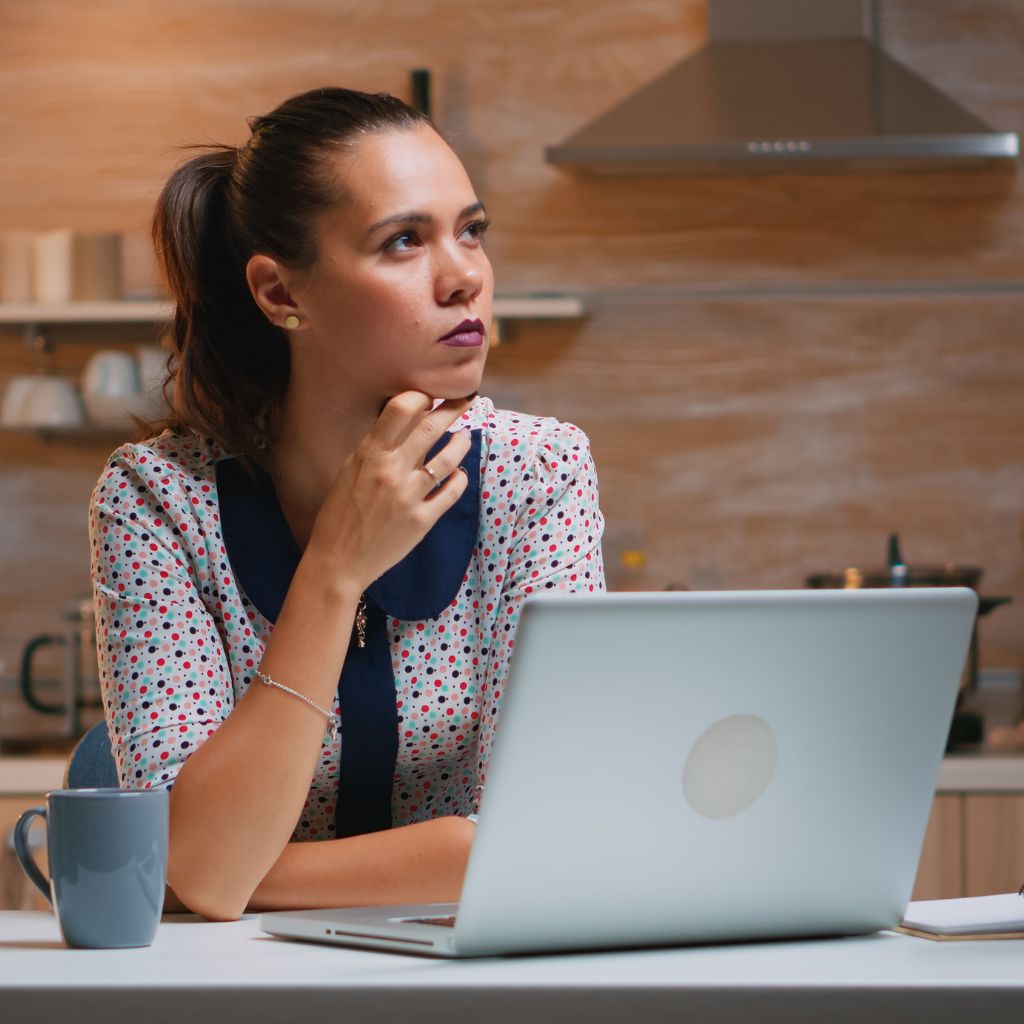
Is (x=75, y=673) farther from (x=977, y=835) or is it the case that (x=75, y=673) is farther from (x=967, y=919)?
(x=967, y=919)

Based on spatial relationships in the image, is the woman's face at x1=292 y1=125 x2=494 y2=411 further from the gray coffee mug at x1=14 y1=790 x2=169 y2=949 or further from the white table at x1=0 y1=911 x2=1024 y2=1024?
the white table at x1=0 y1=911 x2=1024 y2=1024

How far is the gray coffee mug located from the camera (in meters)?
0.93

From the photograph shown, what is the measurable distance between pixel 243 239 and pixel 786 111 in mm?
1547

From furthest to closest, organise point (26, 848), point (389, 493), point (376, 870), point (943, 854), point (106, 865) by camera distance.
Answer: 1. point (943, 854)
2. point (389, 493)
3. point (376, 870)
4. point (26, 848)
5. point (106, 865)

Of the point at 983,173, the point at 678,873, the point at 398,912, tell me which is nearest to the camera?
the point at 678,873

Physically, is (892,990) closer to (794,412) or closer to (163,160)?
(794,412)

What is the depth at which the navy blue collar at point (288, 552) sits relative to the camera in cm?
144

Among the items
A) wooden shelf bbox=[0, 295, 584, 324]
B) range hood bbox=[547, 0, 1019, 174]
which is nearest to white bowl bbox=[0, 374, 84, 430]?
wooden shelf bbox=[0, 295, 584, 324]

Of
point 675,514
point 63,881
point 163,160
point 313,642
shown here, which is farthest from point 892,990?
point 163,160

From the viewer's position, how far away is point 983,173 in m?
2.99

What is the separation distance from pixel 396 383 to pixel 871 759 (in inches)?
24.7

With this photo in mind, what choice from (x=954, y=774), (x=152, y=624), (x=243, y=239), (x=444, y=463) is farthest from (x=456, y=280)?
(x=954, y=774)

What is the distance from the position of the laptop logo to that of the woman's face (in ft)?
1.92

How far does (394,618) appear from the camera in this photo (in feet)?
4.76
